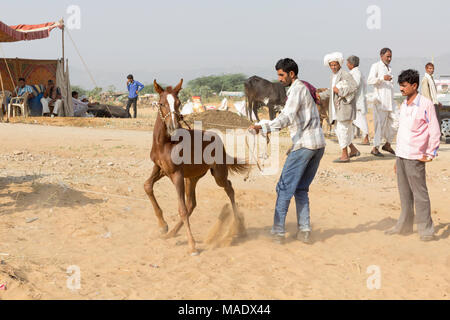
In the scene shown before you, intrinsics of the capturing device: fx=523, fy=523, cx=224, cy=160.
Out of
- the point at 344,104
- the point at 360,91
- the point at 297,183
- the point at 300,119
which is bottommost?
the point at 297,183

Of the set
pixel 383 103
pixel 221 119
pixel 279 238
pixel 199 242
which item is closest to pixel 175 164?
pixel 199 242

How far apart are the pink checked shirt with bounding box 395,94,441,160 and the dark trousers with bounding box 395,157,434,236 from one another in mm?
146

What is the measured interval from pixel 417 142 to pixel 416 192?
1.95 ft

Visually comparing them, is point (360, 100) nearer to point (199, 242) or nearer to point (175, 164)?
point (199, 242)

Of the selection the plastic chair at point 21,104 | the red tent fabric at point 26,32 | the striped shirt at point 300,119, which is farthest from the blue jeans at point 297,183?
the plastic chair at point 21,104

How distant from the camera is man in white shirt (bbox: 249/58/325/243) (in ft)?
18.5

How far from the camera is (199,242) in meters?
6.05

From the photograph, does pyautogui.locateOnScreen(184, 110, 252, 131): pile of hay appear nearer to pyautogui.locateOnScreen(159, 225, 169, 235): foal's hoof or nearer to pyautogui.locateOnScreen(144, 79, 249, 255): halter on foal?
pyautogui.locateOnScreen(144, 79, 249, 255): halter on foal

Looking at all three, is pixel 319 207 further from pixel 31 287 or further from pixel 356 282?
pixel 31 287

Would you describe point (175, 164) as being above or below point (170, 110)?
below

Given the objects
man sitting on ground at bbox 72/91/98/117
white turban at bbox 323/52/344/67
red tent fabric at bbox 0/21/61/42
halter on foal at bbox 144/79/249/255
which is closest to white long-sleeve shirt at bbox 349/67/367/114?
white turban at bbox 323/52/344/67

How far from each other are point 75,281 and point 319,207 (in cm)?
407
